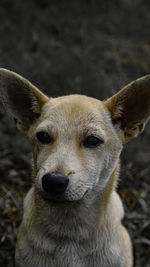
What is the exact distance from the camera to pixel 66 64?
7676 millimetres

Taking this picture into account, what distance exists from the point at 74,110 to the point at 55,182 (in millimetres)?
786

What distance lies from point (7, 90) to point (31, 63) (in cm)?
415

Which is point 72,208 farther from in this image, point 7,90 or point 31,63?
point 31,63

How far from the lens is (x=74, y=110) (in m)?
3.27

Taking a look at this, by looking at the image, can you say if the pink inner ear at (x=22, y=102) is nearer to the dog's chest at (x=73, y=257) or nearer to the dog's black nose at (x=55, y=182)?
the dog's black nose at (x=55, y=182)

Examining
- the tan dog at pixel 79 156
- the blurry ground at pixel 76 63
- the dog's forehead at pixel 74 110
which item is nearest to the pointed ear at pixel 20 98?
the tan dog at pixel 79 156

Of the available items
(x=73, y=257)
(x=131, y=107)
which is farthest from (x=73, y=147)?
(x=73, y=257)

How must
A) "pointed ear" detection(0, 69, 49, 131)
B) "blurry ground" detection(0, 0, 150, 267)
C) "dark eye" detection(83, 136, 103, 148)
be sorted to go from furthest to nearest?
1. "blurry ground" detection(0, 0, 150, 267)
2. "pointed ear" detection(0, 69, 49, 131)
3. "dark eye" detection(83, 136, 103, 148)

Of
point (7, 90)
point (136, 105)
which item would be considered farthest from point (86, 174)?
point (7, 90)

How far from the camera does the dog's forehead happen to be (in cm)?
323

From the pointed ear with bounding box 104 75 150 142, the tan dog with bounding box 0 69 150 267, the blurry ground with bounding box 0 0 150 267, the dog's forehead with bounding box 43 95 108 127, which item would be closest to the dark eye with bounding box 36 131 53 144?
the tan dog with bounding box 0 69 150 267

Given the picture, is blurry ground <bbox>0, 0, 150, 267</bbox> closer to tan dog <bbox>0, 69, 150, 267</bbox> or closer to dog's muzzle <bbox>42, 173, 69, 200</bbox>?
tan dog <bbox>0, 69, 150, 267</bbox>

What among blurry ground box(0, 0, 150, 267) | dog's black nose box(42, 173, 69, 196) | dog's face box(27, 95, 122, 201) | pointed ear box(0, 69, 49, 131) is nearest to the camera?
dog's black nose box(42, 173, 69, 196)

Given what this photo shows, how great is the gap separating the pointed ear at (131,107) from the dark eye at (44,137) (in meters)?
0.68
